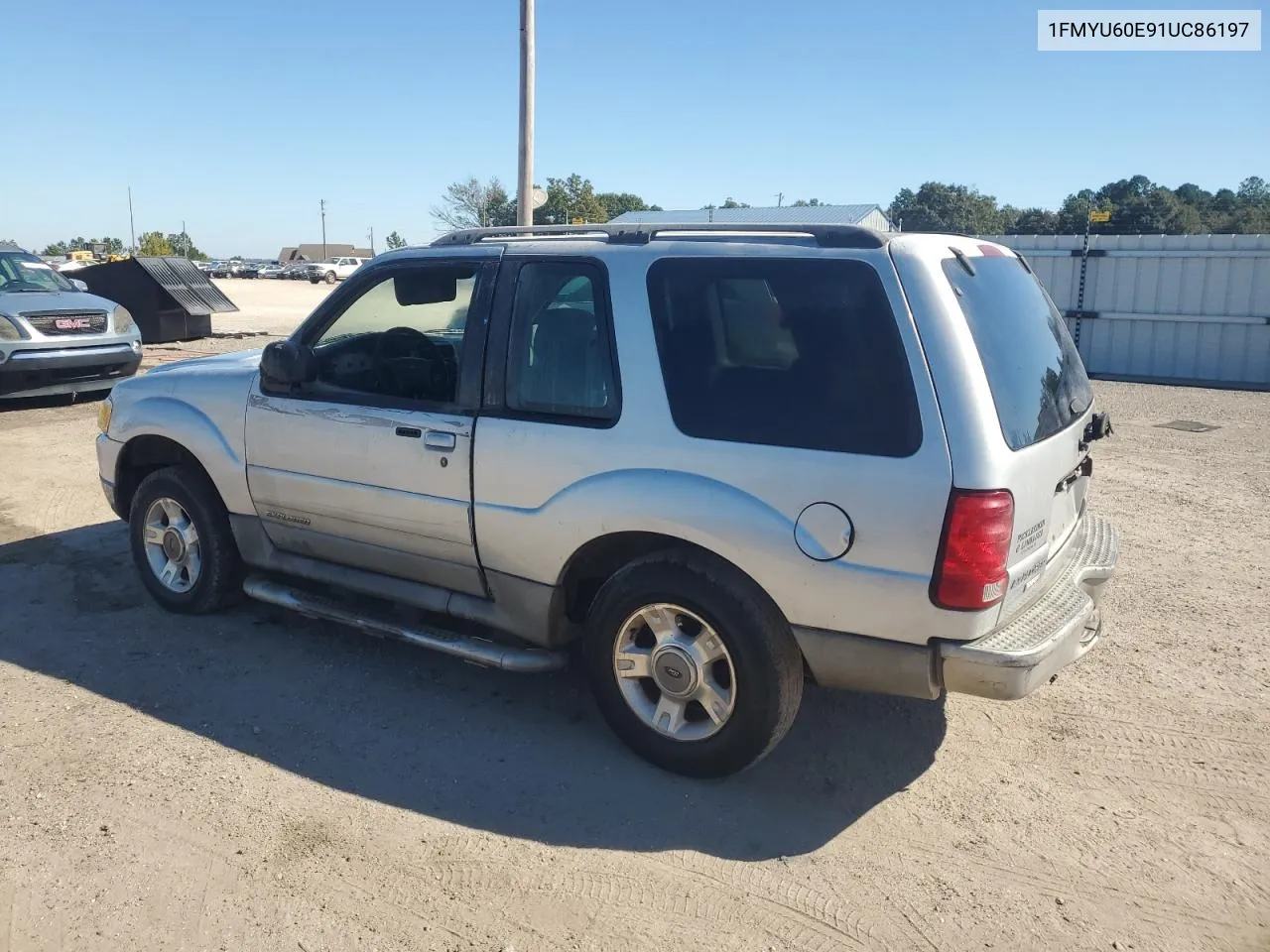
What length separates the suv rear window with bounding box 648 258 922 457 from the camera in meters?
3.24

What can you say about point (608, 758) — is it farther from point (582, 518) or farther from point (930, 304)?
point (930, 304)

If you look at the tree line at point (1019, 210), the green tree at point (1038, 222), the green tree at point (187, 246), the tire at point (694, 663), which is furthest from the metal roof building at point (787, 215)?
the green tree at point (187, 246)

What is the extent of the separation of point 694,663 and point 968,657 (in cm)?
95

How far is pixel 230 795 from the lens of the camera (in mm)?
3631

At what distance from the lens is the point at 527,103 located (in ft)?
40.0

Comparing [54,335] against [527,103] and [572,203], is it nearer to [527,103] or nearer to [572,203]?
[527,103]

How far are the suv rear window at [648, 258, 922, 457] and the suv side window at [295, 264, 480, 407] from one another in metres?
1.06

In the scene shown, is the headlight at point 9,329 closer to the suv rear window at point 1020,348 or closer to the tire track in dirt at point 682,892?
the tire track in dirt at point 682,892

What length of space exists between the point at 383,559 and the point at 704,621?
5.40 ft

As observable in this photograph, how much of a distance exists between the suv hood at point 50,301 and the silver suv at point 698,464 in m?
7.84

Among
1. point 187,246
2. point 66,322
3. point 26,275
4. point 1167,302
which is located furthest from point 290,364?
point 187,246

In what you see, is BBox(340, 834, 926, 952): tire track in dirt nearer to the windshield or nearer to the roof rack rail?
the roof rack rail

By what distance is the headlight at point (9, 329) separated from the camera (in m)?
10.8

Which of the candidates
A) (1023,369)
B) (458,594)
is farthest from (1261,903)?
(458,594)
